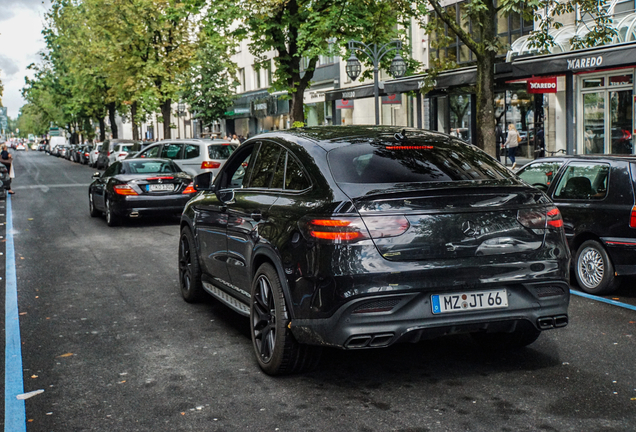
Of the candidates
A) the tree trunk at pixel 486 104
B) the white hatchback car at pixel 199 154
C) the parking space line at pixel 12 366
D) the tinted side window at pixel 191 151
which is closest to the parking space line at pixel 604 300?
the parking space line at pixel 12 366

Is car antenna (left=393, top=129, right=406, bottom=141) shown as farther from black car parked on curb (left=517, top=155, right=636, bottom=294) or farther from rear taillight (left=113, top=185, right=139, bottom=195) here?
rear taillight (left=113, top=185, right=139, bottom=195)

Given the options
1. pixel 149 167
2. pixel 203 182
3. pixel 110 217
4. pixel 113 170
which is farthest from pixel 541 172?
pixel 113 170

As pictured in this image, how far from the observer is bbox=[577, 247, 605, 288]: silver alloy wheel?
8180 mm

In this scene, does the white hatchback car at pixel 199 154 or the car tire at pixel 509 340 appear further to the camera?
the white hatchback car at pixel 199 154

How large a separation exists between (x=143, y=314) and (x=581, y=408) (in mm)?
4264

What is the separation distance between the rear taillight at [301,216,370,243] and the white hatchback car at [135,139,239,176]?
1599 centimetres

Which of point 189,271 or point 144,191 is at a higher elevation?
point 144,191

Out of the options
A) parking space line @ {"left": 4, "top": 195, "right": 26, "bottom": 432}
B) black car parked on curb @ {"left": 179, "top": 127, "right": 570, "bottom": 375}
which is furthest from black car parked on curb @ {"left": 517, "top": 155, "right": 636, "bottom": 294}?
parking space line @ {"left": 4, "top": 195, "right": 26, "bottom": 432}

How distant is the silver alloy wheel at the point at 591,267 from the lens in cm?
818

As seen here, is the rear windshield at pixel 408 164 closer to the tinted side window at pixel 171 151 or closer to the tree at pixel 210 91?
the tinted side window at pixel 171 151

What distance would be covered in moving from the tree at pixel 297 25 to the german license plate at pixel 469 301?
16.5 m

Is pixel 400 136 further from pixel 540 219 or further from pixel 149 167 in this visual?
pixel 149 167

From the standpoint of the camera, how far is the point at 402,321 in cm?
468

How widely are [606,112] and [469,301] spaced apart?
20592 millimetres
